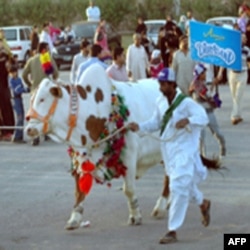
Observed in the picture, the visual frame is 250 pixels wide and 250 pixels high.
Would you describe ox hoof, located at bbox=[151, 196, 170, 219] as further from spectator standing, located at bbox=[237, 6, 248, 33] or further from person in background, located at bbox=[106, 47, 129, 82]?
spectator standing, located at bbox=[237, 6, 248, 33]

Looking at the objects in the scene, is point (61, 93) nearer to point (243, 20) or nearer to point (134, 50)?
point (134, 50)

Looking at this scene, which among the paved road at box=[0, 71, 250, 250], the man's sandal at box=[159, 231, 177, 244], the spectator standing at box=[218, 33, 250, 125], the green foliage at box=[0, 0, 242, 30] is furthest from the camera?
the green foliage at box=[0, 0, 242, 30]

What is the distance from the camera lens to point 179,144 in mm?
9836

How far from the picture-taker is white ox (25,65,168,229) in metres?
10.4

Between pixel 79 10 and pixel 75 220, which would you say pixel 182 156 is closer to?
pixel 75 220

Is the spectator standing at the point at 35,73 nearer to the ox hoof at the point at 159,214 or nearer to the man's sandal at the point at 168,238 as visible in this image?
the ox hoof at the point at 159,214

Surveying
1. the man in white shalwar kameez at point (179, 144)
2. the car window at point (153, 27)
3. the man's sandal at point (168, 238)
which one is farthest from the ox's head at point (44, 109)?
the car window at point (153, 27)

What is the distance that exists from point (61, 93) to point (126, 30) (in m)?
41.4

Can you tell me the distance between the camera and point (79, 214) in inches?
427

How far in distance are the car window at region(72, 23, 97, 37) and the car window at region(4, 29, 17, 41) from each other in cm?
256

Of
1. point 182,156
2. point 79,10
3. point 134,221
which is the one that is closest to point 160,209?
Answer: point 134,221

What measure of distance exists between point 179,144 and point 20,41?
27022mm

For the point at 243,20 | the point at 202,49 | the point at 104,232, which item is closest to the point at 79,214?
the point at 104,232

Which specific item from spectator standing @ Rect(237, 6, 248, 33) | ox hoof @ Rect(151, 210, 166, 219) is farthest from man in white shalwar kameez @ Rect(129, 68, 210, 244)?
spectator standing @ Rect(237, 6, 248, 33)
